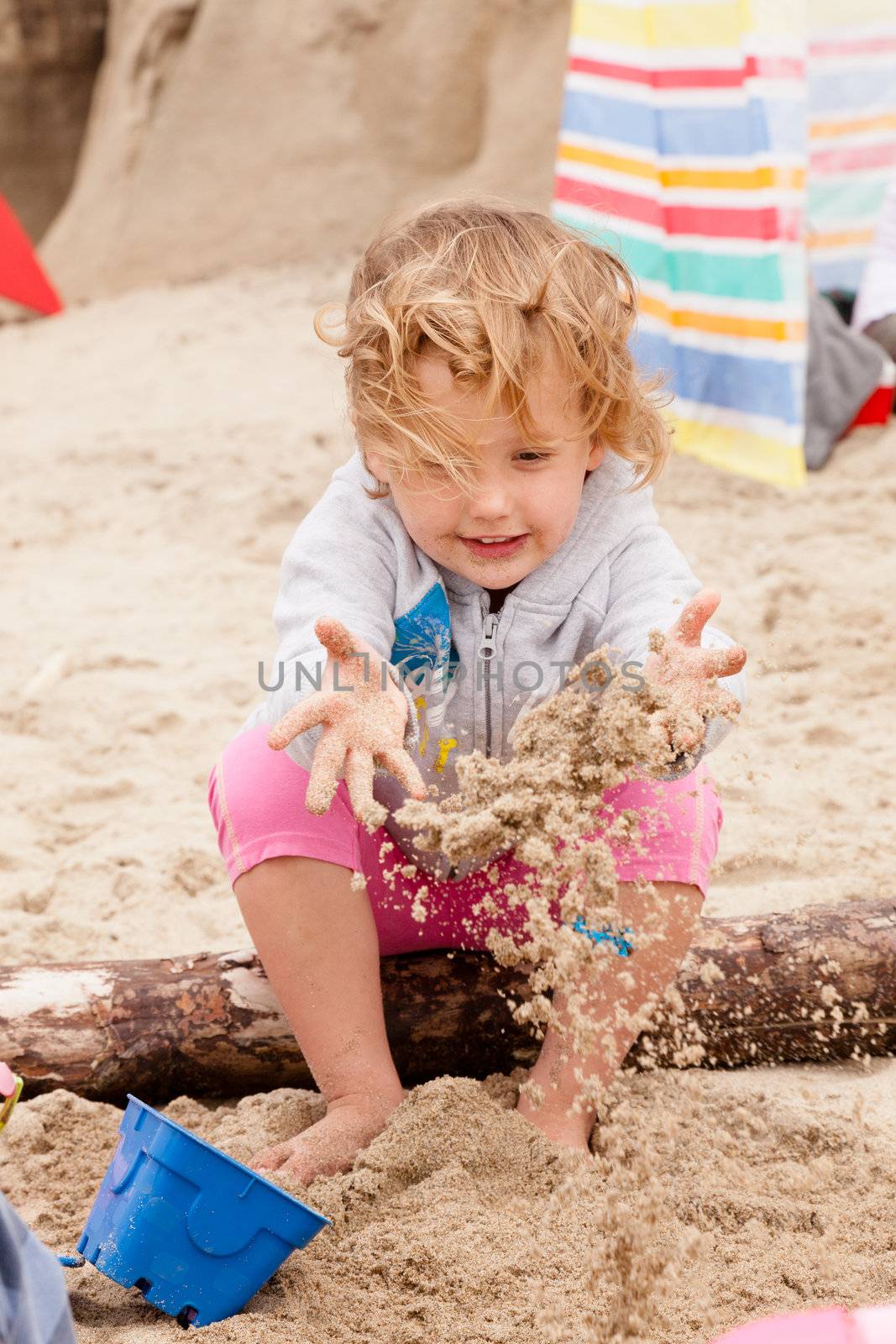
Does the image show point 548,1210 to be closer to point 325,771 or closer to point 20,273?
point 325,771

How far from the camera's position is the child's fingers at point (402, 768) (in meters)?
1.41

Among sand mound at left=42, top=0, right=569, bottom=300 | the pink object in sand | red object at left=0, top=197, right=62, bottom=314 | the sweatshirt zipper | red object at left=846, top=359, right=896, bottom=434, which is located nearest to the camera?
the pink object in sand

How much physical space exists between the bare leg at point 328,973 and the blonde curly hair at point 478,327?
1.63ft

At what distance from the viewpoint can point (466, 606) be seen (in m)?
1.74

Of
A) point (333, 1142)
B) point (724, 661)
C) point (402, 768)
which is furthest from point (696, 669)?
point (333, 1142)

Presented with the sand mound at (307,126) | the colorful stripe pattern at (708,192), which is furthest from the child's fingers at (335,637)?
the sand mound at (307,126)

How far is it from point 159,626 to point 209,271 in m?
3.72

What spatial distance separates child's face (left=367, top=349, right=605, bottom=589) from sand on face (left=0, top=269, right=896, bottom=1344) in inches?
14.4

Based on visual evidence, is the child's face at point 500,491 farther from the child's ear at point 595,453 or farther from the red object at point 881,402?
the red object at point 881,402

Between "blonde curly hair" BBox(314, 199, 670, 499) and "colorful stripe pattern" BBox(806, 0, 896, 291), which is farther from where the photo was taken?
"colorful stripe pattern" BBox(806, 0, 896, 291)

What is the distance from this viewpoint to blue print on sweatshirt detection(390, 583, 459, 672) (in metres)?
1.70

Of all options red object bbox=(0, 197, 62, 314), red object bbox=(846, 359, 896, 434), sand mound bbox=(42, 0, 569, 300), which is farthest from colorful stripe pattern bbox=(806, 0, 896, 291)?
red object bbox=(0, 197, 62, 314)

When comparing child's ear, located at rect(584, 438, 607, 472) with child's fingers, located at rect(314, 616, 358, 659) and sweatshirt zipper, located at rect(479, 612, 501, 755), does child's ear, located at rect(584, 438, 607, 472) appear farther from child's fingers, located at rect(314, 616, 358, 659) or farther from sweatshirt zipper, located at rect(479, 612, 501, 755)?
child's fingers, located at rect(314, 616, 358, 659)

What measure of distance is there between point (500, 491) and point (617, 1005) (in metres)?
0.59
